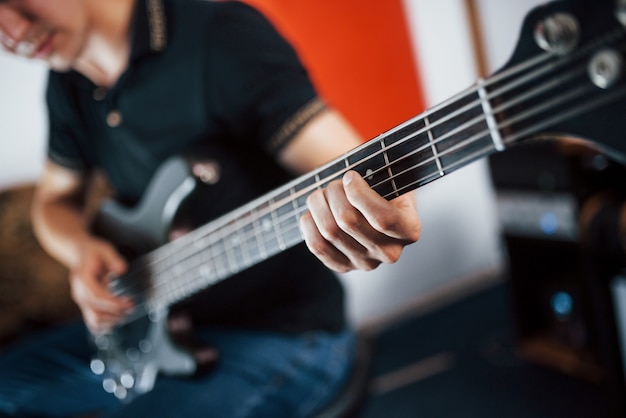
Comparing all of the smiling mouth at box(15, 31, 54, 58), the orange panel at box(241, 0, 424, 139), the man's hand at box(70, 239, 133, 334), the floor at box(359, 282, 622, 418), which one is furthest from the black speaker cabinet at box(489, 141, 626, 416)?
the smiling mouth at box(15, 31, 54, 58)

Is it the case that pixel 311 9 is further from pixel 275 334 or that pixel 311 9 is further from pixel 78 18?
pixel 275 334

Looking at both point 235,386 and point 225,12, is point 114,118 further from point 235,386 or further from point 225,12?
point 235,386

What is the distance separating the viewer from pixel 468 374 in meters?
1.60

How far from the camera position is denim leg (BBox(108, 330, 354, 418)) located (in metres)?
0.69

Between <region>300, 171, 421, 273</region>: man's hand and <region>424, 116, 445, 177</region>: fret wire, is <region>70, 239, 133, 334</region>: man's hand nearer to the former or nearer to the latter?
<region>300, 171, 421, 273</region>: man's hand

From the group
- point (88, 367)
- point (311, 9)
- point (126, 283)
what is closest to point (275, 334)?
point (126, 283)

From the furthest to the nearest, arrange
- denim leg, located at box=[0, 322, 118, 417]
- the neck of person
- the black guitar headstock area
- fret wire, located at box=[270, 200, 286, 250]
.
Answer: denim leg, located at box=[0, 322, 118, 417] < the neck of person < fret wire, located at box=[270, 200, 286, 250] < the black guitar headstock area

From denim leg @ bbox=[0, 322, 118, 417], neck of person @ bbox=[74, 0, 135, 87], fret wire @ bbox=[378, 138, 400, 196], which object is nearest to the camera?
fret wire @ bbox=[378, 138, 400, 196]

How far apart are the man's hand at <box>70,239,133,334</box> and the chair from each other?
342mm

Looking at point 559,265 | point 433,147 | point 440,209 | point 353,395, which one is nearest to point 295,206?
point 433,147

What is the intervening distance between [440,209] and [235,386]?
1.30m

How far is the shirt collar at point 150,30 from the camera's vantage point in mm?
750

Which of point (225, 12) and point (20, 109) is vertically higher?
point (225, 12)

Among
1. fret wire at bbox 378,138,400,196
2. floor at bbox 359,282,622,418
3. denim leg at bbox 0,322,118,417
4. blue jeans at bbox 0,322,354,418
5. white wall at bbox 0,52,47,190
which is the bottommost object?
floor at bbox 359,282,622,418
